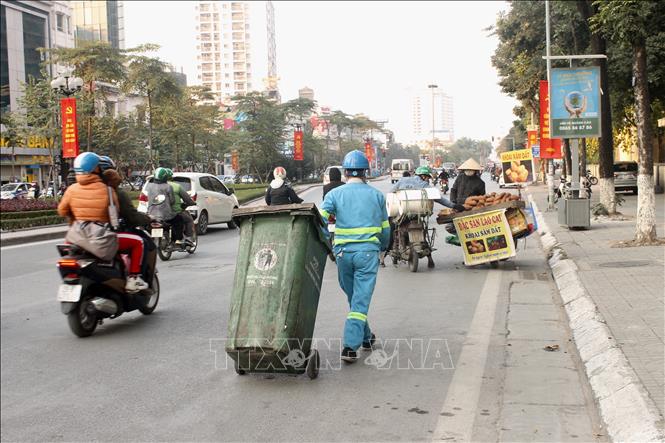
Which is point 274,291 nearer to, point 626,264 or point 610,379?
point 610,379

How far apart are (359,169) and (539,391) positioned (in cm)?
221

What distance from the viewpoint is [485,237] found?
1212 cm

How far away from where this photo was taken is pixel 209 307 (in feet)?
29.9

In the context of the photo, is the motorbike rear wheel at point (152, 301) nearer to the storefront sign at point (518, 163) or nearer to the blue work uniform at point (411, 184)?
the blue work uniform at point (411, 184)

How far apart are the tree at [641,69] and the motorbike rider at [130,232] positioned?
9773 mm

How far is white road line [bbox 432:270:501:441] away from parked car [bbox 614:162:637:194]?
99.4ft

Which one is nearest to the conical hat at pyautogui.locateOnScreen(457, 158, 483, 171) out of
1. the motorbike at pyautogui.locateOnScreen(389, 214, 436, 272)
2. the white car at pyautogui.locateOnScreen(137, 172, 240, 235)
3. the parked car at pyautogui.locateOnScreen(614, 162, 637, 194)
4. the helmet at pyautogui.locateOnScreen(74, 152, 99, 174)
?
the motorbike at pyautogui.locateOnScreen(389, 214, 436, 272)

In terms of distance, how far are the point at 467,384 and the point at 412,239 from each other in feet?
→ 21.7

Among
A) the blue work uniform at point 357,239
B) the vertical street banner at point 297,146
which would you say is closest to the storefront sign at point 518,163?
the blue work uniform at point 357,239

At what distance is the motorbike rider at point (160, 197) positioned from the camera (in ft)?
44.7

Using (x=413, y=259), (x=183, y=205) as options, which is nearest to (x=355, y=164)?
(x=413, y=259)

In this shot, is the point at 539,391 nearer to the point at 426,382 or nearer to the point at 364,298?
the point at 426,382

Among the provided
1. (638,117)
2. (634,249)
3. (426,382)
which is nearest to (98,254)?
(426,382)

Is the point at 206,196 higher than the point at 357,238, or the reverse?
the point at 206,196
